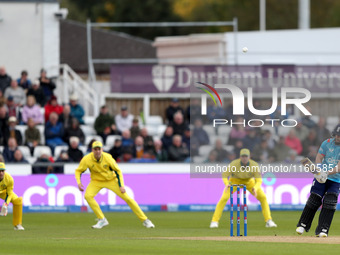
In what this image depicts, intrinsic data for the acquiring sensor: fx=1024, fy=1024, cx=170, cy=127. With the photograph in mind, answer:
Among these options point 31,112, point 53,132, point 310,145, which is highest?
point 31,112

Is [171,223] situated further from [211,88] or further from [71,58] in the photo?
[71,58]

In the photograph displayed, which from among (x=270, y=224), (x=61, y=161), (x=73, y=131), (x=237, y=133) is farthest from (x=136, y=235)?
(x=73, y=131)

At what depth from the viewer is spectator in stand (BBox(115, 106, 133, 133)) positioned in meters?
31.2

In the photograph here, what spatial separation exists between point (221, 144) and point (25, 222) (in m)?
6.52

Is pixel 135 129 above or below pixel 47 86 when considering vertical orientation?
below

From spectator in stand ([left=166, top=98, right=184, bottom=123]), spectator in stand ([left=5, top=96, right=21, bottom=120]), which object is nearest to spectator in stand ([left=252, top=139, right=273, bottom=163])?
spectator in stand ([left=166, top=98, right=184, bottom=123])

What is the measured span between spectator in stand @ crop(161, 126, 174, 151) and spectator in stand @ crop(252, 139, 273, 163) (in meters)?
2.95

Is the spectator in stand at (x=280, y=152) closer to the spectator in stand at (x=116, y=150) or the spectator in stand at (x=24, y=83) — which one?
the spectator in stand at (x=116, y=150)

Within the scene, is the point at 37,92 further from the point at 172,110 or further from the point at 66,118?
the point at 172,110

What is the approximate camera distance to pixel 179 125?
1198 inches

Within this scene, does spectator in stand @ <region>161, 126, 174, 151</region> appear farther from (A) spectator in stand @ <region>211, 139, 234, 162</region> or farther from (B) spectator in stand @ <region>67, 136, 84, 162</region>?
(B) spectator in stand @ <region>67, 136, 84, 162</region>

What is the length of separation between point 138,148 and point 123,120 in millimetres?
2151

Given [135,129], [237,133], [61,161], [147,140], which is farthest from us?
[135,129]

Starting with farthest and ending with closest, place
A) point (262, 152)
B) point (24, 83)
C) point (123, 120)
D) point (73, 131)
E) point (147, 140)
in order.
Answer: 1. point (24, 83)
2. point (123, 120)
3. point (73, 131)
4. point (147, 140)
5. point (262, 152)
